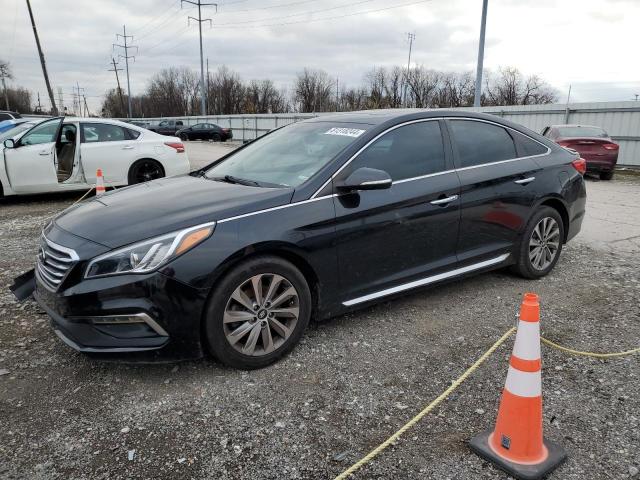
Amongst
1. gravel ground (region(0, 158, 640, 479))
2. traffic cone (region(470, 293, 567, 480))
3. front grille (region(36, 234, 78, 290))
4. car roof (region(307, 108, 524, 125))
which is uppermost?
car roof (region(307, 108, 524, 125))

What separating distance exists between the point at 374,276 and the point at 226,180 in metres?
1.36

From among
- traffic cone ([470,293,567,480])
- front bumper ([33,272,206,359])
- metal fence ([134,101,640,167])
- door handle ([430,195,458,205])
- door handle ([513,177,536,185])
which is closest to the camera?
traffic cone ([470,293,567,480])

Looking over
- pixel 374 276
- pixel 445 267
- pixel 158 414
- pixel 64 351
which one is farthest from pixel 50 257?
pixel 445 267

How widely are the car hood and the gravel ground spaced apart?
92 cm

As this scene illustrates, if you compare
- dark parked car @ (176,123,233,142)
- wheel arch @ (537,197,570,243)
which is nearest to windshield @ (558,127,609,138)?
wheel arch @ (537,197,570,243)

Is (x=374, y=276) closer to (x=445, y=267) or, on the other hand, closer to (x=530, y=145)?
(x=445, y=267)

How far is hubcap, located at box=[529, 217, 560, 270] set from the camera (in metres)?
4.80

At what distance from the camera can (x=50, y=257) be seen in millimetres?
3176

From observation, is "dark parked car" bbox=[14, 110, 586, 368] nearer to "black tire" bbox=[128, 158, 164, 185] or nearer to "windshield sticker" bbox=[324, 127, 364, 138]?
"windshield sticker" bbox=[324, 127, 364, 138]

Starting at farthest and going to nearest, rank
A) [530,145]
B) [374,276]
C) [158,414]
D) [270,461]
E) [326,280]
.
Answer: [530,145] < [374,276] < [326,280] < [158,414] < [270,461]

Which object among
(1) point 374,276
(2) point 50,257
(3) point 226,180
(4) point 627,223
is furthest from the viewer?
(4) point 627,223

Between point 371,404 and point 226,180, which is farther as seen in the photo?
point 226,180

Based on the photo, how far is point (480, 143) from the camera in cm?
445

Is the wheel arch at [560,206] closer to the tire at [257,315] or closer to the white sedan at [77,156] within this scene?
the tire at [257,315]
